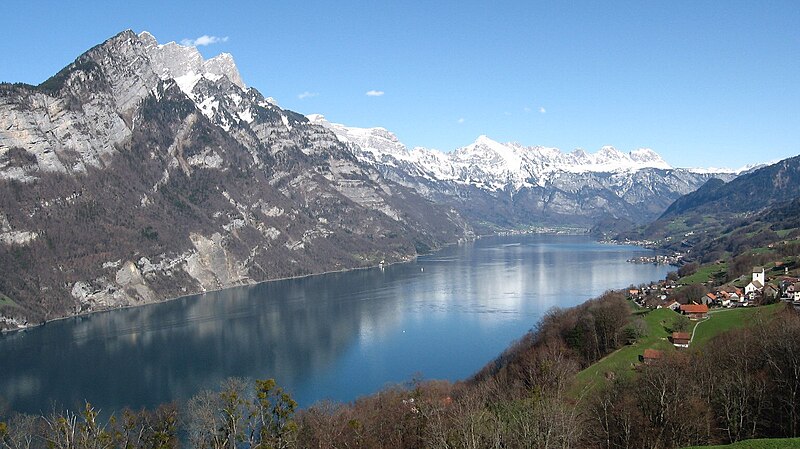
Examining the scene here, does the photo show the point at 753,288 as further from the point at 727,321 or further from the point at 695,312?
the point at 727,321

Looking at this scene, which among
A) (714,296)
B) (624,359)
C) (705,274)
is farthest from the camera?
(705,274)

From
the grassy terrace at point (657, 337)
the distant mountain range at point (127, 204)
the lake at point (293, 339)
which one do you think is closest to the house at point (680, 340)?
the grassy terrace at point (657, 337)

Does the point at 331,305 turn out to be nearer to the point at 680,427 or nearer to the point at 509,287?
the point at 509,287

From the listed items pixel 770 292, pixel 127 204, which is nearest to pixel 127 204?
pixel 127 204

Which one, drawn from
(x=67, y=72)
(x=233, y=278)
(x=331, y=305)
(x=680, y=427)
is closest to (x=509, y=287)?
(x=331, y=305)

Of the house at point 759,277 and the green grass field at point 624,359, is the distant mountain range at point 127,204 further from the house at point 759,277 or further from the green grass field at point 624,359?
the house at point 759,277

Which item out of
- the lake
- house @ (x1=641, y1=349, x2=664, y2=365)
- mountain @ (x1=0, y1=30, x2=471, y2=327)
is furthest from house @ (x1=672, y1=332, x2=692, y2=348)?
mountain @ (x1=0, y1=30, x2=471, y2=327)
